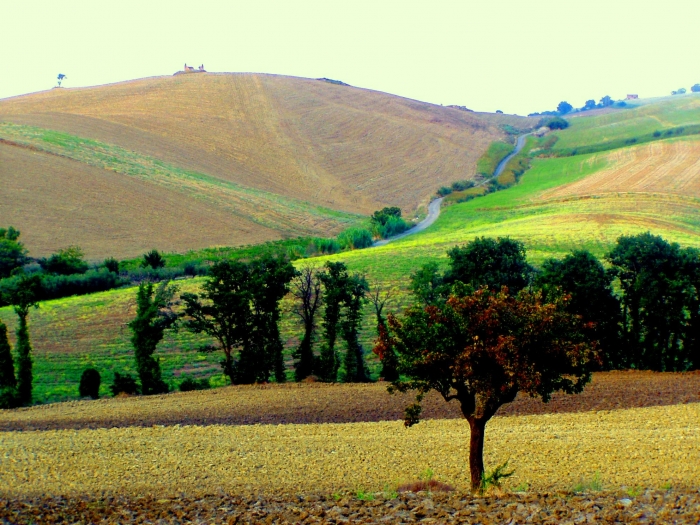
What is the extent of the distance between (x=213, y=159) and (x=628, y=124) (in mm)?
98947

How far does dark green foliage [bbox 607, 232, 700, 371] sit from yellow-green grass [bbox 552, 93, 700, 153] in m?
113

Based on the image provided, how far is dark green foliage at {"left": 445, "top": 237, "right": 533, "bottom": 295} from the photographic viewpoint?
35938 mm

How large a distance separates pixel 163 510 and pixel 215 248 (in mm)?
63050

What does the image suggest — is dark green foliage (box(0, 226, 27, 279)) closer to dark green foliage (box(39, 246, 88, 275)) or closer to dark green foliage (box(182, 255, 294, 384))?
dark green foliage (box(39, 246, 88, 275))

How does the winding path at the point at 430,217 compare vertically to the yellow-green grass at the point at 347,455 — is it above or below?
above

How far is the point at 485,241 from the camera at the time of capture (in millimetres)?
36938

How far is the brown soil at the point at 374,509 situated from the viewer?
1155 centimetres

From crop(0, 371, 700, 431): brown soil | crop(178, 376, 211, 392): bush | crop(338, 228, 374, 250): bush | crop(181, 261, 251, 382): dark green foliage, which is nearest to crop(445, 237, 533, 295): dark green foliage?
crop(0, 371, 700, 431): brown soil

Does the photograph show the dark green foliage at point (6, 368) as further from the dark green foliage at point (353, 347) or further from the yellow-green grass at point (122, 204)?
the yellow-green grass at point (122, 204)

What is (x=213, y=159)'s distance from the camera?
115062 millimetres

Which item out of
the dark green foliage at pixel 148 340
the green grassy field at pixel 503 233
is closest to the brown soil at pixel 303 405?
the dark green foliage at pixel 148 340

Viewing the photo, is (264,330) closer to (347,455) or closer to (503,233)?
(347,455)

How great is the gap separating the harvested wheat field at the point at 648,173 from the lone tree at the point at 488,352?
2947 inches

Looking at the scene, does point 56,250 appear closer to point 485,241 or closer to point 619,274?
point 485,241
